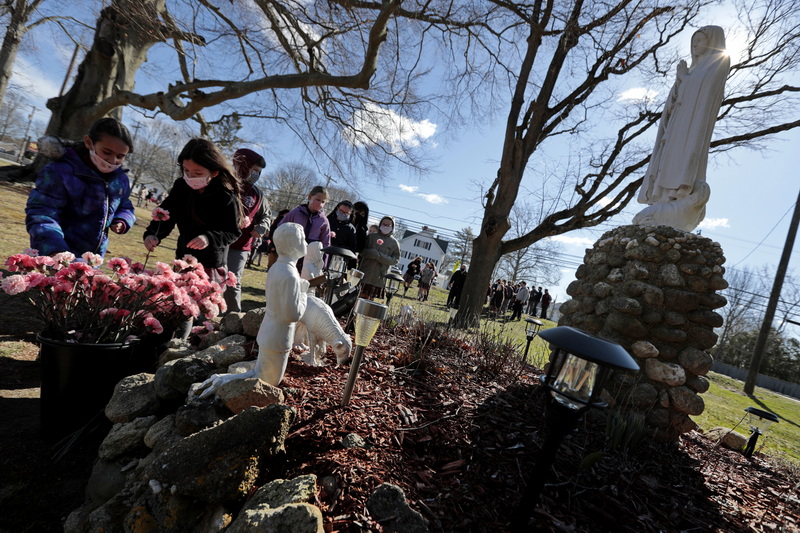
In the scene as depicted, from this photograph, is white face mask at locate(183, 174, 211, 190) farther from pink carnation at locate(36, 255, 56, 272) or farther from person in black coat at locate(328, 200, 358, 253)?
person in black coat at locate(328, 200, 358, 253)

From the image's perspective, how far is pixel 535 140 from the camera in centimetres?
774

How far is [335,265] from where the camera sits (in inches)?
133

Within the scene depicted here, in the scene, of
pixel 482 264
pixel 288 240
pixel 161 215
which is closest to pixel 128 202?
pixel 161 215

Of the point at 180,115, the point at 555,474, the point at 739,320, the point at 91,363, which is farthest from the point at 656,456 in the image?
the point at 739,320

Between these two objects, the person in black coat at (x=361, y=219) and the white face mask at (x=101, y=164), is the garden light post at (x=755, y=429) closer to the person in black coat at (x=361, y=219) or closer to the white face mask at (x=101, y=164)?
the person in black coat at (x=361, y=219)

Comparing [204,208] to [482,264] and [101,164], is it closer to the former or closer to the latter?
[101,164]

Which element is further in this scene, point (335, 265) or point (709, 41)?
point (709, 41)

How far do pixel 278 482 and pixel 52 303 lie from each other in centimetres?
204

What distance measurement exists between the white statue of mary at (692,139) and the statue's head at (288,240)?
14.3 feet

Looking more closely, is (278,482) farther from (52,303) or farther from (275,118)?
(275,118)

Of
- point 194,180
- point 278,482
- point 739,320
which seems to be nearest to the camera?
point 278,482

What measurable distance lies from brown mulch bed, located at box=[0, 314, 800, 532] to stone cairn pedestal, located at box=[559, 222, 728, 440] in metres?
0.58

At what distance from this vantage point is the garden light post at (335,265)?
311 centimetres

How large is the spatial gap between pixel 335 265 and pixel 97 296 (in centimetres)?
175
